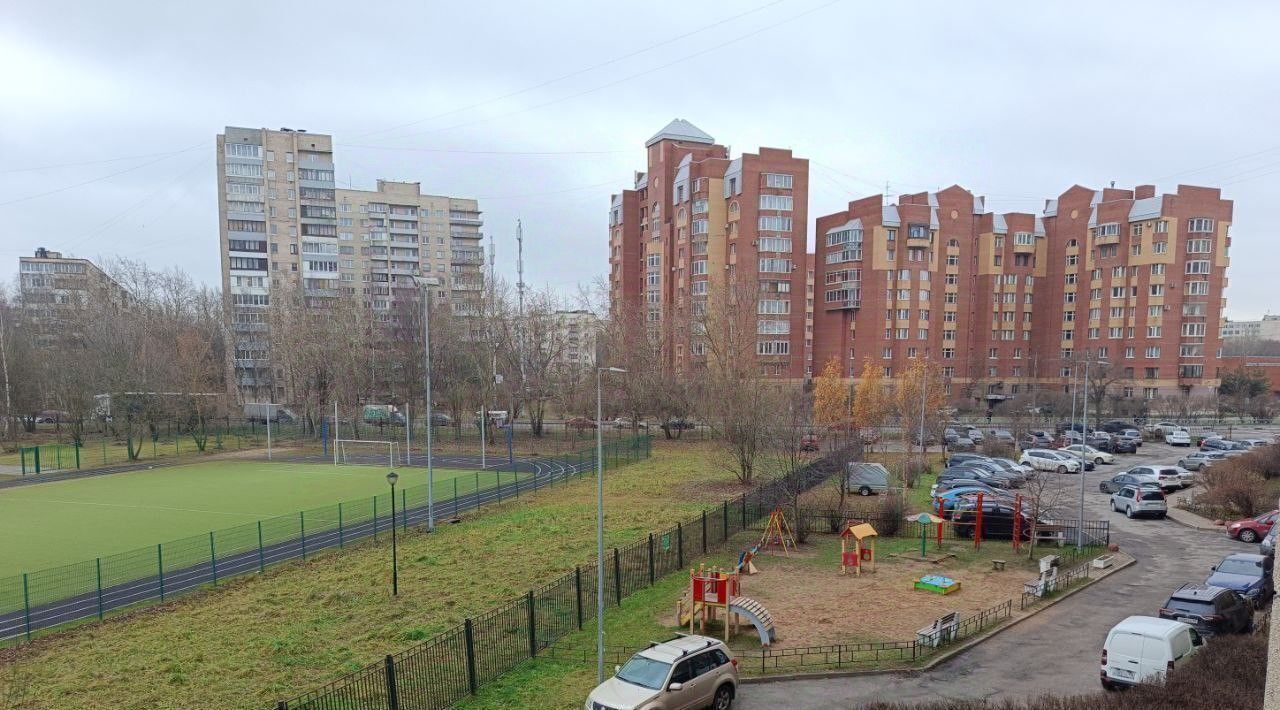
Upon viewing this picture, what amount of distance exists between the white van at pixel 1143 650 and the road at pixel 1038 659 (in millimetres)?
848

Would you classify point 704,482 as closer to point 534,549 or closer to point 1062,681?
point 534,549

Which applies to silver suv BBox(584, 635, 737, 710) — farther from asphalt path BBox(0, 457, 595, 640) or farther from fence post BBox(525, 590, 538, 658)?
asphalt path BBox(0, 457, 595, 640)

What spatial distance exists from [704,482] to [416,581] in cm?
2072

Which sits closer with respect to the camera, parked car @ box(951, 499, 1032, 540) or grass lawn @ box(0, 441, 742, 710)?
grass lawn @ box(0, 441, 742, 710)

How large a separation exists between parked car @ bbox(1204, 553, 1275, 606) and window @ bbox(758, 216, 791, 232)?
61.7 meters

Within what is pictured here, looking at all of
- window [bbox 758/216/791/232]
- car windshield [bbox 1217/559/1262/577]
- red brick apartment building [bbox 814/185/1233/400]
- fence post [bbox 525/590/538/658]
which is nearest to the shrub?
car windshield [bbox 1217/559/1262/577]

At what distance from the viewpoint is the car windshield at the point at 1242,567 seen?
62.9 ft

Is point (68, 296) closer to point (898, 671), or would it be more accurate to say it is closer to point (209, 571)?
point (209, 571)

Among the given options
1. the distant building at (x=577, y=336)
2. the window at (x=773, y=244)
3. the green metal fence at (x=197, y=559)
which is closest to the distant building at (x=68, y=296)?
the distant building at (x=577, y=336)

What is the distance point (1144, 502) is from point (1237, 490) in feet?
12.3

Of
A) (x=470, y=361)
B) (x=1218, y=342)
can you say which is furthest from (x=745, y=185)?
(x=1218, y=342)

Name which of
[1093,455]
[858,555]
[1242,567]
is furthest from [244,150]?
[1242,567]

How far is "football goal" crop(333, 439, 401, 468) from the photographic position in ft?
174

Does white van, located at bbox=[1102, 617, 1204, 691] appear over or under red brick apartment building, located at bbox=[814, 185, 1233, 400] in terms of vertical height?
under
